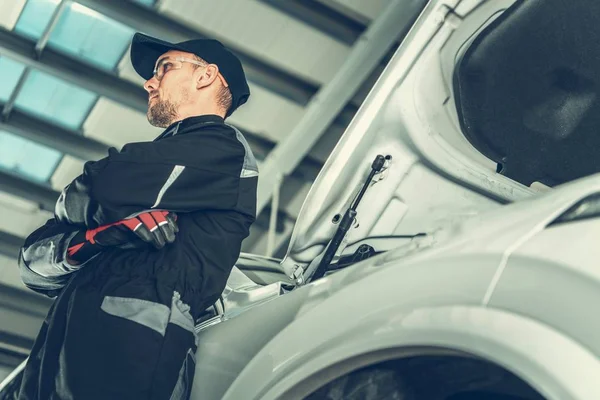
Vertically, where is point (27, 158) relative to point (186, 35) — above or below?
below

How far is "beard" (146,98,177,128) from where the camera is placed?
215 cm

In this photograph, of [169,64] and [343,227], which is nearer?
[343,227]

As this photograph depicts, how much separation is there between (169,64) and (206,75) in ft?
0.40

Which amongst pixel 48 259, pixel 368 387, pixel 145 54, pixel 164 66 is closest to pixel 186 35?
pixel 145 54

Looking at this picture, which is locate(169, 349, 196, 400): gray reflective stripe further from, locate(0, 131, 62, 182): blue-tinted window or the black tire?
locate(0, 131, 62, 182): blue-tinted window

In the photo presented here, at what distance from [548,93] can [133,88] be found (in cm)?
266

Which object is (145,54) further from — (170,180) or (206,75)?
(170,180)

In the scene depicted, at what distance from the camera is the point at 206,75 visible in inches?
86.3

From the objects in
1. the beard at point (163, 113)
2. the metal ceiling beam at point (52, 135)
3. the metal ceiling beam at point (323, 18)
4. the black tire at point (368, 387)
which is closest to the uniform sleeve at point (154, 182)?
the beard at point (163, 113)

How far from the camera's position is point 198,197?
71.6 inches

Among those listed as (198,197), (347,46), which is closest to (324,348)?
(198,197)

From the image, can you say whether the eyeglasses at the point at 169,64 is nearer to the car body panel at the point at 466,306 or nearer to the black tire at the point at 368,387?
the car body panel at the point at 466,306

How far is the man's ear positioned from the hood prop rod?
49 cm

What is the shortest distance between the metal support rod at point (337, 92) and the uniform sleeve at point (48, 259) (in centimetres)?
238
